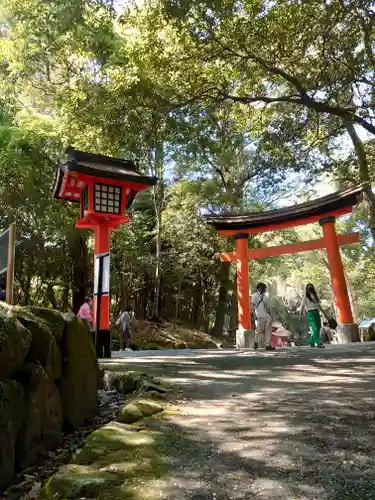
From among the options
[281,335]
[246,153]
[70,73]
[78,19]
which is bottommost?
[281,335]

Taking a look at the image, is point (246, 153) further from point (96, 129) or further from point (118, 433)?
point (118, 433)

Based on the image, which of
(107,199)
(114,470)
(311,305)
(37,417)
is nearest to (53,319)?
(37,417)

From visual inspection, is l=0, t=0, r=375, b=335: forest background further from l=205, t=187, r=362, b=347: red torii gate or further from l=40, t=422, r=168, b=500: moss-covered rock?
l=40, t=422, r=168, b=500: moss-covered rock

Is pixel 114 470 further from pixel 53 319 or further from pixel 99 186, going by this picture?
pixel 99 186

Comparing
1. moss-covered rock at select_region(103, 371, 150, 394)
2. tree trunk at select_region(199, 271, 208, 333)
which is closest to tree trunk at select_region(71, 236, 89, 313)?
tree trunk at select_region(199, 271, 208, 333)

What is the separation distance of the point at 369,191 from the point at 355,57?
529cm

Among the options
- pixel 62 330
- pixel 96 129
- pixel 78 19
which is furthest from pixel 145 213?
pixel 62 330

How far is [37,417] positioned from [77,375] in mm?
920

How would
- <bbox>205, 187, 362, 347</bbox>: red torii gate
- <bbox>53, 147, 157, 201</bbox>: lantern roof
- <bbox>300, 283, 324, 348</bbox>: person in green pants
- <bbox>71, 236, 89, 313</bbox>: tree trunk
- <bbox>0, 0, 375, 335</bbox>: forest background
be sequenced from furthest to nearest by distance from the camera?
1. <bbox>71, 236, 89, 313</bbox>: tree trunk
2. <bbox>205, 187, 362, 347</bbox>: red torii gate
3. <bbox>53, 147, 157, 201</bbox>: lantern roof
4. <bbox>300, 283, 324, 348</bbox>: person in green pants
5. <bbox>0, 0, 375, 335</bbox>: forest background

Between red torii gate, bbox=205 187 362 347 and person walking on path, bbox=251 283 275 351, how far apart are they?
10.3 ft

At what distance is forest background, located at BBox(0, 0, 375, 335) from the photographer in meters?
7.91

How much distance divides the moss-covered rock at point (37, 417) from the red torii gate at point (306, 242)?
10.2 m

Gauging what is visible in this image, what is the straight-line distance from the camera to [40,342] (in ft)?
11.6

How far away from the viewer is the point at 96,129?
9.81 m
